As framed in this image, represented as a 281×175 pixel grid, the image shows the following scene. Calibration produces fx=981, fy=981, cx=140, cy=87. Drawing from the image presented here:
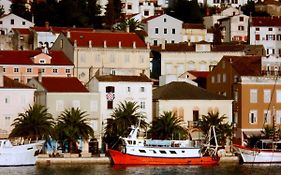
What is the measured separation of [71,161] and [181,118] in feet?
41.7

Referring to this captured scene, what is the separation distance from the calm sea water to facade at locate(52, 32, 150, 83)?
17.8 m

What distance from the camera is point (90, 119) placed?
243 ft

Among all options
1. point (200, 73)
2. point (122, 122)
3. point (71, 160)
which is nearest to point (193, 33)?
point (200, 73)

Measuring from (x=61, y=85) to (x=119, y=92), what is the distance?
15.2 ft

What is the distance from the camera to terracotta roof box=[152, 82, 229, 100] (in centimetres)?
7769

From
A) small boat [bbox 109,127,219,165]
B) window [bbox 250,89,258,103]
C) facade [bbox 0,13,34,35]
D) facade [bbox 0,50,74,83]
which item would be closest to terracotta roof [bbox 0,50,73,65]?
facade [bbox 0,50,74,83]

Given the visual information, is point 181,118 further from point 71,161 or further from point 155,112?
point 71,161

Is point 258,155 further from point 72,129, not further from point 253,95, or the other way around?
point 72,129

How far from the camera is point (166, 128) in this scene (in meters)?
72.8

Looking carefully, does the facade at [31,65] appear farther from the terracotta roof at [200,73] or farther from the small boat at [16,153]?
the small boat at [16,153]

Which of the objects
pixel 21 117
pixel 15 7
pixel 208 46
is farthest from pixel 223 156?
pixel 15 7

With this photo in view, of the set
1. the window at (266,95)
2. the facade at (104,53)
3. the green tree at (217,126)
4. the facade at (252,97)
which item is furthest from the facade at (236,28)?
the green tree at (217,126)

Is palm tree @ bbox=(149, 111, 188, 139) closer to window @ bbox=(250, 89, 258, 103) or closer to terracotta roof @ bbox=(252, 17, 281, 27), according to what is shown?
window @ bbox=(250, 89, 258, 103)

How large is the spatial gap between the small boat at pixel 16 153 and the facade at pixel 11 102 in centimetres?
478
